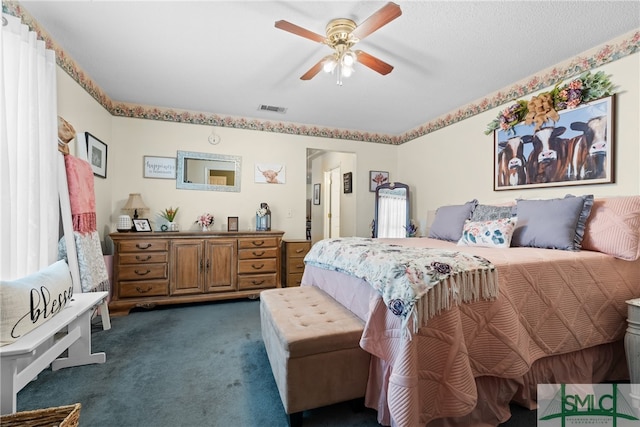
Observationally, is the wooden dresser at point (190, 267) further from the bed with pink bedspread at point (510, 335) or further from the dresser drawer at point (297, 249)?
the bed with pink bedspread at point (510, 335)

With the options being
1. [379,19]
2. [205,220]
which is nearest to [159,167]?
[205,220]

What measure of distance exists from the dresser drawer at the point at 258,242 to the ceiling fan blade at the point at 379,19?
2464mm

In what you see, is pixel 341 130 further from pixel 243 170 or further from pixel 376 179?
pixel 243 170

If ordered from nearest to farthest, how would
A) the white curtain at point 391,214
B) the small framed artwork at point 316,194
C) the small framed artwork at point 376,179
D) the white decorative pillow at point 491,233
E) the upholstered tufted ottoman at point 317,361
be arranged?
1. the upholstered tufted ottoman at point 317,361
2. the white decorative pillow at point 491,233
3. the white curtain at point 391,214
4. the small framed artwork at point 376,179
5. the small framed artwork at point 316,194

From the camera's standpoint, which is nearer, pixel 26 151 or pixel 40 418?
pixel 40 418

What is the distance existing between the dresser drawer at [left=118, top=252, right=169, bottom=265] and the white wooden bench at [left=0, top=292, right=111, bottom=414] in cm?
106

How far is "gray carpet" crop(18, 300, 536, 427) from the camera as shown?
1.41 m

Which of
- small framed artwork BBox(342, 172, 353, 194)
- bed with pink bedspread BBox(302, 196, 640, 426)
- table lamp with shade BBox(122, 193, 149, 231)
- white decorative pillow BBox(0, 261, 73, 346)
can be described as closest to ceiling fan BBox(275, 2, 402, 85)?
bed with pink bedspread BBox(302, 196, 640, 426)

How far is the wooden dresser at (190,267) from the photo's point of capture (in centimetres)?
300

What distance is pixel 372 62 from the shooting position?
80.4 inches

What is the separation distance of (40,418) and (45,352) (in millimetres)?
552

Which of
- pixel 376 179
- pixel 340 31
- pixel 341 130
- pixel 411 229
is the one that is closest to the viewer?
pixel 340 31

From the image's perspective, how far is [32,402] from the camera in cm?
154

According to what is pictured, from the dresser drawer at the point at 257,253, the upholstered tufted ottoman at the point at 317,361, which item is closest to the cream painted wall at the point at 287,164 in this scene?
the dresser drawer at the point at 257,253
